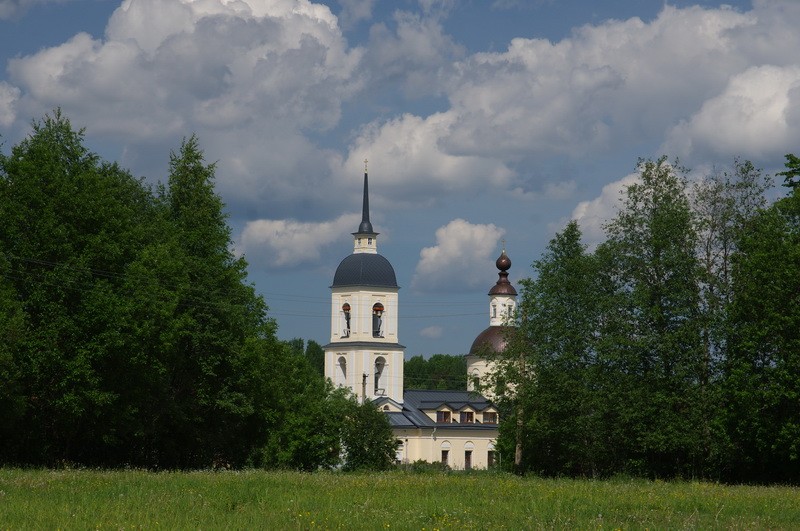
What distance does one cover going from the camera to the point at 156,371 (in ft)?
130

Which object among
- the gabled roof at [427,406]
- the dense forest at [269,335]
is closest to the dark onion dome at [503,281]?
Answer: the gabled roof at [427,406]

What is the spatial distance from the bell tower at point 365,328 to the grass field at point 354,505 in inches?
3460

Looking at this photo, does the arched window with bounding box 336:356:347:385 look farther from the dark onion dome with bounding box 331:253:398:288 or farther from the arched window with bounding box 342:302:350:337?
the dark onion dome with bounding box 331:253:398:288

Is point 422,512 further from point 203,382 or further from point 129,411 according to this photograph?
point 203,382

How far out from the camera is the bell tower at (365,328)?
374 ft

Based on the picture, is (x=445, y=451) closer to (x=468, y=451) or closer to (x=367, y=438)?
(x=468, y=451)

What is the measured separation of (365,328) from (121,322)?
261 feet

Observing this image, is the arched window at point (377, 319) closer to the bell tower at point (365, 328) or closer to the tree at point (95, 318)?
the bell tower at point (365, 328)

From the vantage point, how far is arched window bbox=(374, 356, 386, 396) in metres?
116

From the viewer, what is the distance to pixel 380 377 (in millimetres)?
117188

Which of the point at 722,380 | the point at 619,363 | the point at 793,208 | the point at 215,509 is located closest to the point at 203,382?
the point at 619,363

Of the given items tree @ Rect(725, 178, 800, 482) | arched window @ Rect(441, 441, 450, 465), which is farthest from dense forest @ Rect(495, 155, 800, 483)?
arched window @ Rect(441, 441, 450, 465)

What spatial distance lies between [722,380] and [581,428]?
7.32m

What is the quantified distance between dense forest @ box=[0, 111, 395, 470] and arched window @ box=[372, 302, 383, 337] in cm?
5966
